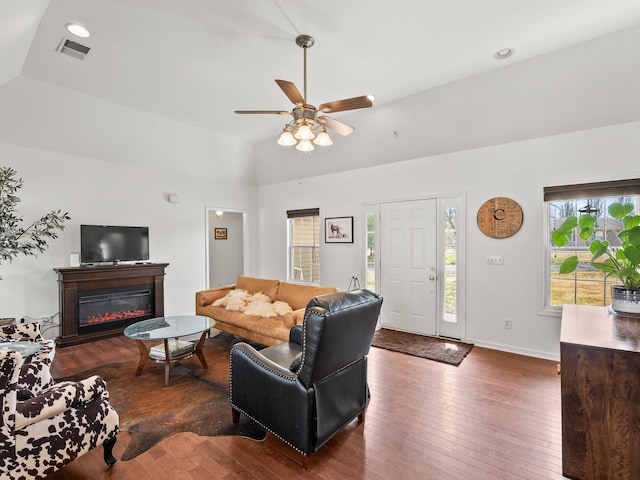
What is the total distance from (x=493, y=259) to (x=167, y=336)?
3980 mm

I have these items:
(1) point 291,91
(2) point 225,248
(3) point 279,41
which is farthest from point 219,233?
(1) point 291,91

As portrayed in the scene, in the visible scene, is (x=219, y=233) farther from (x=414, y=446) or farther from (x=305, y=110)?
(x=414, y=446)

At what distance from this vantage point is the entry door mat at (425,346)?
12.6 ft

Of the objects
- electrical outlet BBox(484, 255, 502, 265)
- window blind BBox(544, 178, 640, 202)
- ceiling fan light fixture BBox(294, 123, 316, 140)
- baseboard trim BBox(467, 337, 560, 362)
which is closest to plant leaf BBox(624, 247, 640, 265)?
window blind BBox(544, 178, 640, 202)

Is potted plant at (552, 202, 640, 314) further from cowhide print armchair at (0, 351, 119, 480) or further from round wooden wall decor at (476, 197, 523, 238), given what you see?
cowhide print armchair at (0, 351, 119, 480)

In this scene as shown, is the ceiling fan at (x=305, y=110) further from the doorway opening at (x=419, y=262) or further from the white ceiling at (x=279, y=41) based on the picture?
the doorway opening at (x=419, y=262)

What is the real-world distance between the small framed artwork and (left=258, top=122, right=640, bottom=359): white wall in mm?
701

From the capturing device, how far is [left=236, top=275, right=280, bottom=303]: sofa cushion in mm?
4535

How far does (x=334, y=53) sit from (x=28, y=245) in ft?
13.8

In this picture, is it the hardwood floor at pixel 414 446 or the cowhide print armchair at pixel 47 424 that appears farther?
the hardwood floor at pixel 414 446

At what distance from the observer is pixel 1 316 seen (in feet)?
13.0

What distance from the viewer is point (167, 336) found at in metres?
3.13

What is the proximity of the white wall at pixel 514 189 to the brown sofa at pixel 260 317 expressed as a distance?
210cm

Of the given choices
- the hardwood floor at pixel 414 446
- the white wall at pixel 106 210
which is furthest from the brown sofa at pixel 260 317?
the white wall at pixel 106 210
